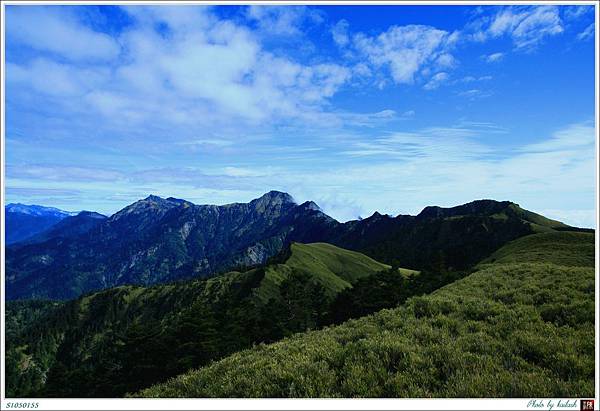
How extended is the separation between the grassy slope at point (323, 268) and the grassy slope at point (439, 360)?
308 ft

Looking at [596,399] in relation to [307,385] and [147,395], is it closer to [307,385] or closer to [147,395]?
[307,385]

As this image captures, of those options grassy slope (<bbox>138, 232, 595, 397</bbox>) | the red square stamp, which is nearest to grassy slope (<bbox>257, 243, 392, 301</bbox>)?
grassy slope (<bbox>138, 232, 595, 397</bbox>)

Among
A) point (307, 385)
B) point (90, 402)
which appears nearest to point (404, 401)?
point (307, 385)

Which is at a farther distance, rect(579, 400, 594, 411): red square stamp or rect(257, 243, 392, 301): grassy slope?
rect(257, 243, 392, 301): grassy slope

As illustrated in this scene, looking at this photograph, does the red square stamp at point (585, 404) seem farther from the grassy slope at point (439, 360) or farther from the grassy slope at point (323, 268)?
the grassy slope at point (323, 268)

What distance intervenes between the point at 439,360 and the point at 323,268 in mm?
136592

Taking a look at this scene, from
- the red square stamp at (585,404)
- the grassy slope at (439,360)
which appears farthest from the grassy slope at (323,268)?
the red square stamp at (585,404)

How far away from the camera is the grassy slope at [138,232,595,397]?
789cm

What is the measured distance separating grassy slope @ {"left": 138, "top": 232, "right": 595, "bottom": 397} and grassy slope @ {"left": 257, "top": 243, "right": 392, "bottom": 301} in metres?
94.0

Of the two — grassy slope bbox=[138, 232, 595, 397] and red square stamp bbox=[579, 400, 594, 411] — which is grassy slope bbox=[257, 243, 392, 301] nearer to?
grassy slope bbox=[138, 232, 595, 397]

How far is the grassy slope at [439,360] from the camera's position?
25.9 ft

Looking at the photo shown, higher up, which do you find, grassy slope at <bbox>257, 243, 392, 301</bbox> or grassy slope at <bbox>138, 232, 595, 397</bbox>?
grassy slope at <bbox>138, 232, 595, 397</bbox>

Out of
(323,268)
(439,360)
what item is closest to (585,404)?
(439,360)

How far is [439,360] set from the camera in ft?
29.1
